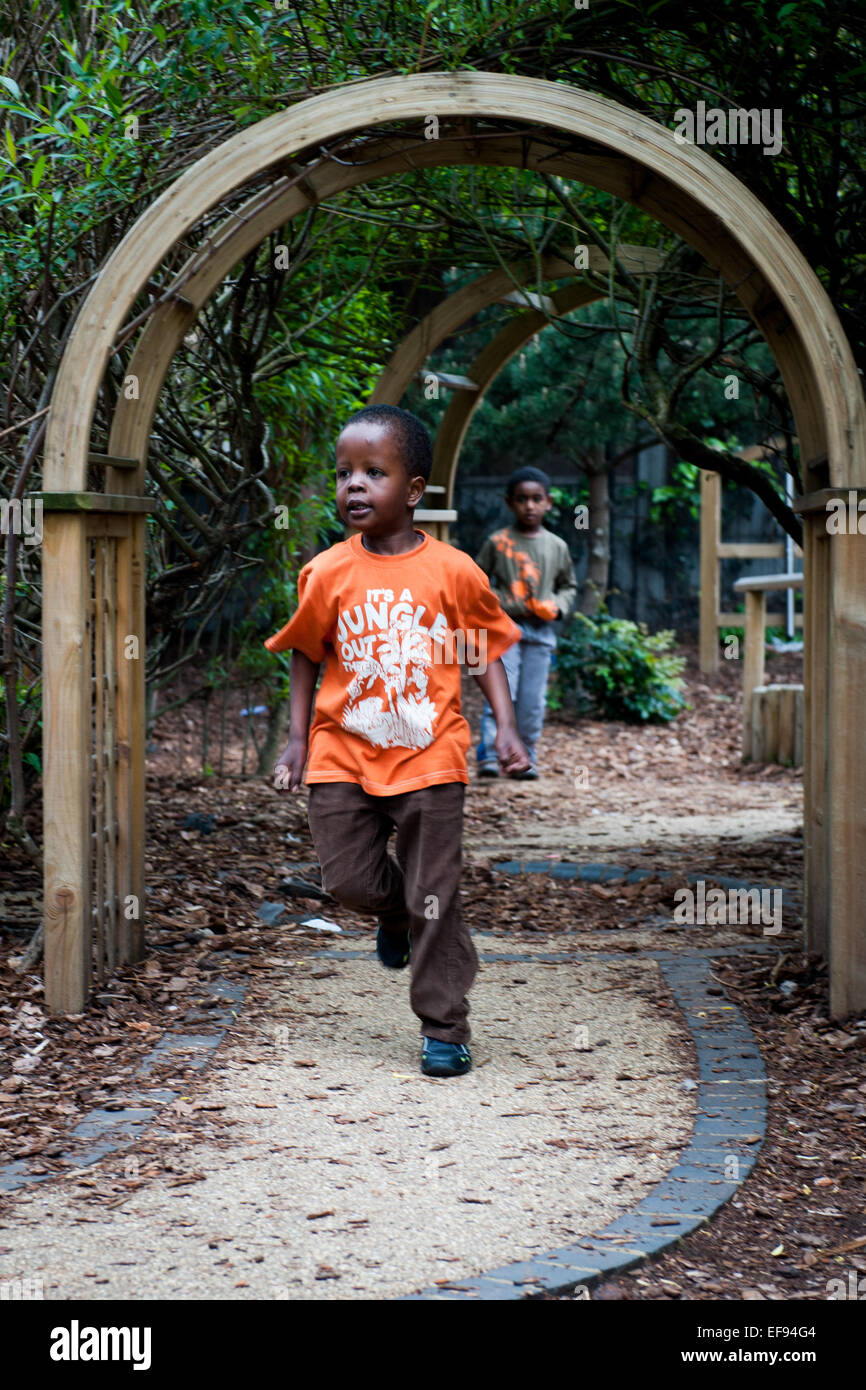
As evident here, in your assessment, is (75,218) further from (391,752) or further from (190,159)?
(391,752)

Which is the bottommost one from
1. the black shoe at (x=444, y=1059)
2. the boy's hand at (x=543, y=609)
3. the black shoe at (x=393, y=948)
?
the black shoe at (x=444, y=1059)

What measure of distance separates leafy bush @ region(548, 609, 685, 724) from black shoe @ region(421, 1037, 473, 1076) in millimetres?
7853

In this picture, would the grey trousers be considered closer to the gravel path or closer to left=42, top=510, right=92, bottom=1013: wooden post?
the gravel path

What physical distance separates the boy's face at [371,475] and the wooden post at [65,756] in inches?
33.7

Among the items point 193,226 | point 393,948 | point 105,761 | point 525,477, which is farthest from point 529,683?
point 193,226

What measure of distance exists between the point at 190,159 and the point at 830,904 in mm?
3031

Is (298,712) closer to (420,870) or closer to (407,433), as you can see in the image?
(420,870)

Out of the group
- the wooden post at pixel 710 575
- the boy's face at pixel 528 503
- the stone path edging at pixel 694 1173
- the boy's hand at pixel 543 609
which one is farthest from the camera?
the wooden post at pixel 710 575

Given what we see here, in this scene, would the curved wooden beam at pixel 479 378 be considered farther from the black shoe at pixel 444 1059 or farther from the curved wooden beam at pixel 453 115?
the black shoe at pixel 444 1059

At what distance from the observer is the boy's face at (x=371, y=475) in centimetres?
362

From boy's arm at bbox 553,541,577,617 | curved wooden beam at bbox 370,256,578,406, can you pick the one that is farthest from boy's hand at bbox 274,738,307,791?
boy's arm at bbox 553,541,577,617

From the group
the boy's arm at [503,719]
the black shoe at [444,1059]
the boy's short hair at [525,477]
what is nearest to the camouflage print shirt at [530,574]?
the boy's short hair at [525,477]

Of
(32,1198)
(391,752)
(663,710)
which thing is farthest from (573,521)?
(32,1198)

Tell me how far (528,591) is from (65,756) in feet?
17.1
